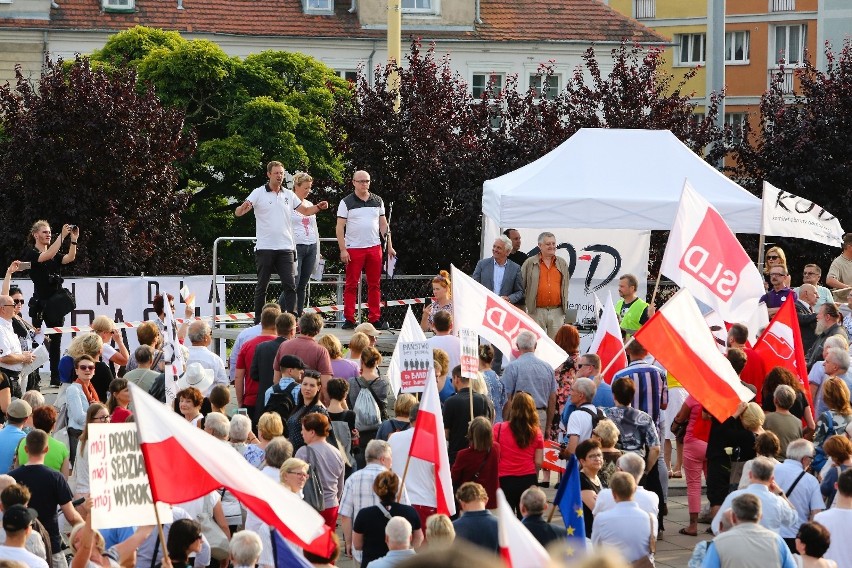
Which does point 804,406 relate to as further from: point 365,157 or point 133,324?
point 365,157

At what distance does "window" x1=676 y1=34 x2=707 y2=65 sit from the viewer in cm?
6084

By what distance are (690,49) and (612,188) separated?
4402 centimetres

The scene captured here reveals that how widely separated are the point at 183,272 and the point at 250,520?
20061 millimetres

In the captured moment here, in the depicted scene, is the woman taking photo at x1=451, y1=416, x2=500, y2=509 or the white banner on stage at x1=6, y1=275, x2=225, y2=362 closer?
the woman taking photo at x1=451, y1=416, x2=500, y2=509

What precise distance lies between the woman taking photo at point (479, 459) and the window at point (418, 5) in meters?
43.2

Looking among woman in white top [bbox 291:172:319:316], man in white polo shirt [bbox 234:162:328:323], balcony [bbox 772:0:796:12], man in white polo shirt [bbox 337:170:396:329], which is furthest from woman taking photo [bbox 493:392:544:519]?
balcony [bbox 772:0:796:12]

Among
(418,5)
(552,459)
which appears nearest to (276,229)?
(552,459)

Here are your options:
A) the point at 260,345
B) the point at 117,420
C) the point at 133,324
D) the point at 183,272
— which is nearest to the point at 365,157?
the point at 183,272

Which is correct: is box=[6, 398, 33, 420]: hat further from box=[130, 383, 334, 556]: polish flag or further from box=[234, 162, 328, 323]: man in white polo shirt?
box=[234, 162, 328, 323]: man in white polo shirt

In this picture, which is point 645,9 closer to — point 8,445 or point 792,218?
point 792,218

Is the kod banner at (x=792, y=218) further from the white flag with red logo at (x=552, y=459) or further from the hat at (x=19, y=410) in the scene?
the hat at (x=19, y=410)

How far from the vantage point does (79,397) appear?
39.5 ft

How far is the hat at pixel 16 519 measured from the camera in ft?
27.8

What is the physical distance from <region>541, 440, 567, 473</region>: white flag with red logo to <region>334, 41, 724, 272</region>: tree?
44.7ft
